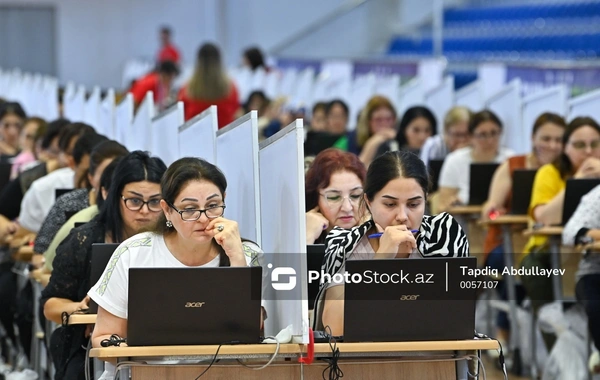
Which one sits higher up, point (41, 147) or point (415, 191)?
point (41, 147)

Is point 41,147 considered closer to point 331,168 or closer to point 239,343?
point 331,168

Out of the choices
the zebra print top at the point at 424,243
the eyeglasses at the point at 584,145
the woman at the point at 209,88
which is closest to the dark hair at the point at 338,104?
the woman at the point at 209,88

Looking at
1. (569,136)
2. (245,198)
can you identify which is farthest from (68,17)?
(245,198)

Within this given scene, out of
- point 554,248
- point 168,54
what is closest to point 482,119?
point 554,248

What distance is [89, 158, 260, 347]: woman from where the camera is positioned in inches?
138

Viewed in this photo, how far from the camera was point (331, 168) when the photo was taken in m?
4.43

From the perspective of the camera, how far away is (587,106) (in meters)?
6.60

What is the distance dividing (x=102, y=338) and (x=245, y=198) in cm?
77

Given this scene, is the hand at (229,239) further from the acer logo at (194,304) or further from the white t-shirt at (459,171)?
the white t-shirt at (459,171)

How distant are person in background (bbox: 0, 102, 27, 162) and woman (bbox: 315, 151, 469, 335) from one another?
514 cm

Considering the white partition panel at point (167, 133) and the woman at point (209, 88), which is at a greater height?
the woman at point (209, 88)

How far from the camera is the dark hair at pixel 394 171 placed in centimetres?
369

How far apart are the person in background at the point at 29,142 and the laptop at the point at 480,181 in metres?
2.41

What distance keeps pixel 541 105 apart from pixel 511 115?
1.16ft
